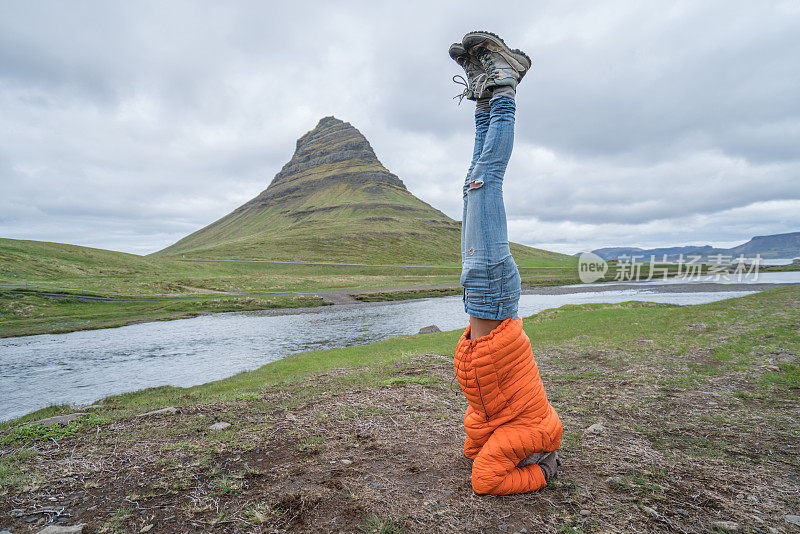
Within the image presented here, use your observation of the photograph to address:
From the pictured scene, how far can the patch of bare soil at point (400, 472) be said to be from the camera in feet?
11.6

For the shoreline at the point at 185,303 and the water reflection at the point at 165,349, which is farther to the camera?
the shoreline at the point at 185,303

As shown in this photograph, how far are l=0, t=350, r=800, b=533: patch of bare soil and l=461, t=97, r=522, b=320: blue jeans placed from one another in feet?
6.93

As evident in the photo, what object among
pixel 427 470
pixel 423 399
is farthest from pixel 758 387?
pixel 427 470

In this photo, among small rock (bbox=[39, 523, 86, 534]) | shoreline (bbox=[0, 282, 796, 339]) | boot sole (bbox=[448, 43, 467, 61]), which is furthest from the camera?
shoreline (bbox=[0, 282, 796, 339])

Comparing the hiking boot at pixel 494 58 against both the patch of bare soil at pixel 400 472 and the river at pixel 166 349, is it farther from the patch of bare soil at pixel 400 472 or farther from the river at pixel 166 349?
the river at pixel 166 349

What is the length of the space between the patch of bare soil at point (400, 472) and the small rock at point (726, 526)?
3 cm

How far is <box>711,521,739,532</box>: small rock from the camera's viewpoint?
10.5ft

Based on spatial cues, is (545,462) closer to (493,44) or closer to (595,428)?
(595,428)

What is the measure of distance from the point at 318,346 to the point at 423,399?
1838 centimetres

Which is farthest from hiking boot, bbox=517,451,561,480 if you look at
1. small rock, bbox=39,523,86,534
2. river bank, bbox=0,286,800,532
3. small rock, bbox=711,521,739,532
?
small rock, bbox=39,523,86,534

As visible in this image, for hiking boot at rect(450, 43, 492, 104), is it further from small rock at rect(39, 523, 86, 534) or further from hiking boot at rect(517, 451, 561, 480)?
small rock at rect(39, 523, 86, 534)

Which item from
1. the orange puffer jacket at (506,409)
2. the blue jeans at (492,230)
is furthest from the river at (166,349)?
the blue jeans at (492,230)

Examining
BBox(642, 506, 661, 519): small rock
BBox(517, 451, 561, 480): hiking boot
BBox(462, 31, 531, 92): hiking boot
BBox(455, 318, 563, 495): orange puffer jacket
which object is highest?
BBox(462, 31, 531, 92): hiking boot

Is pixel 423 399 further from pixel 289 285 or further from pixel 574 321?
pixel 289 285
